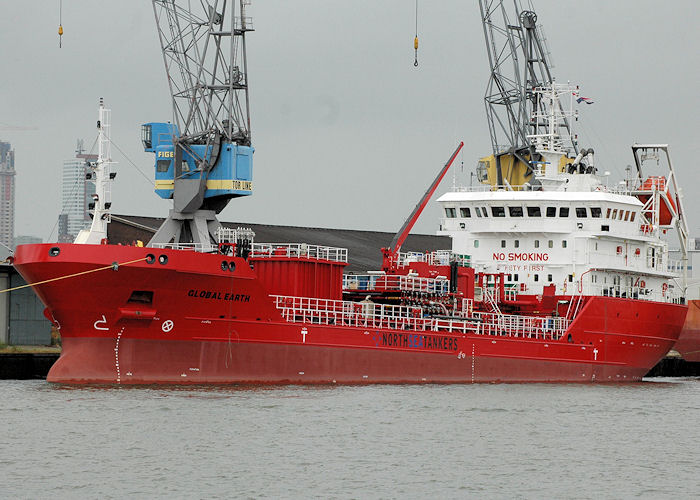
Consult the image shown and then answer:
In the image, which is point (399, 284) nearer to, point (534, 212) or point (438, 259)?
point (438, 259)

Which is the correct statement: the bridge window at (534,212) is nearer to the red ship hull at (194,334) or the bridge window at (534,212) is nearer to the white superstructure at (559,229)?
the white superstructure at (559,229)

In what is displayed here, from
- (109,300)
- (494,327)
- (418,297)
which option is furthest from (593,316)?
(109,300)

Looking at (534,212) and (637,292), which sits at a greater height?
(534,212)

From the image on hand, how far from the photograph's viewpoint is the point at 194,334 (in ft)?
108

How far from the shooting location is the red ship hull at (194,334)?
31312 mm

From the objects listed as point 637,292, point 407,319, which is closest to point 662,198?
point 637,292

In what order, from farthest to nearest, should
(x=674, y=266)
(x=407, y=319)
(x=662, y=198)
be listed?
1. (x=674, y=266)
2. (x=662, y=198)
3. (x=407, y=319)

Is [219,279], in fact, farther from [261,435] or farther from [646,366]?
[646,366]

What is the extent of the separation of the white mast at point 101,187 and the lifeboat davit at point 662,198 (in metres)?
21.8

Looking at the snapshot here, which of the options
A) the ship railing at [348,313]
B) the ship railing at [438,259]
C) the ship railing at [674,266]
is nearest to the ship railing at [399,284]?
the ship railing at [348,313]

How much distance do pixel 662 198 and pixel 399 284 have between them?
13.5 meters

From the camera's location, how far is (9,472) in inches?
864

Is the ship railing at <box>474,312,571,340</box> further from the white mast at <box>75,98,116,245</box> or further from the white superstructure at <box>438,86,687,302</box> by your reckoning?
the white mast at <box>75,98,116,245</box>

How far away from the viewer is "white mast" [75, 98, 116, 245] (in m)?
33.3
